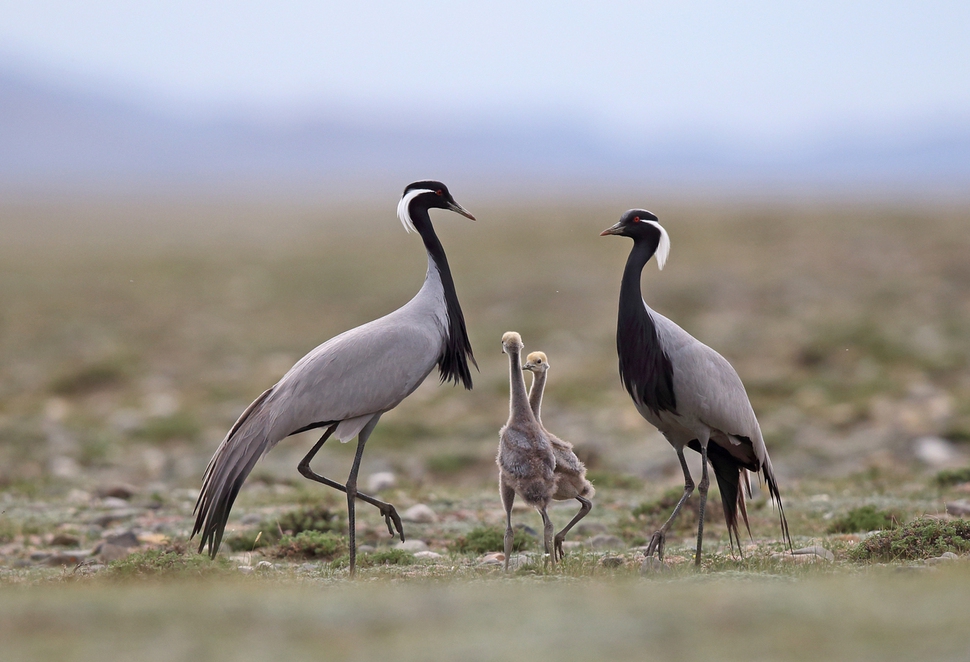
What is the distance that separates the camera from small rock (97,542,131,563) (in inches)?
354

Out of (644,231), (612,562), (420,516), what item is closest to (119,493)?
(420,516)

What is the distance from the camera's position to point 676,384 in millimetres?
8266

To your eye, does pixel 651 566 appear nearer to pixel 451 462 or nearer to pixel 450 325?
pixel 450 325

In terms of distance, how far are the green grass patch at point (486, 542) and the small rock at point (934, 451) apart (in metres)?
6.92

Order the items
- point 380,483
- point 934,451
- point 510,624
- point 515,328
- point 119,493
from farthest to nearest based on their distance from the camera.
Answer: point 515,328
point 934,451
point 380,483
point 119,493
point 510,624

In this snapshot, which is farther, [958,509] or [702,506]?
[958,509]

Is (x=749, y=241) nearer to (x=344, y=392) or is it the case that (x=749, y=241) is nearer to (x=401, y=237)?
(x=401, y=237)

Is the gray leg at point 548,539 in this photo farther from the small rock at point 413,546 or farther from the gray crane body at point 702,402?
the small rock at point 413,546

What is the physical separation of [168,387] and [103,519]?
9.51 m

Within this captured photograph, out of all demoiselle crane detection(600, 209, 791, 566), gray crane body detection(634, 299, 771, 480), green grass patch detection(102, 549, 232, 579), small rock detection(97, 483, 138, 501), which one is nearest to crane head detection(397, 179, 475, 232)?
demoiselle crane detection(600, 209, 791, 566)

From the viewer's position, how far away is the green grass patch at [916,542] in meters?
7.81

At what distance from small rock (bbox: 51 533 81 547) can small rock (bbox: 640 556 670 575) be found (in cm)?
512

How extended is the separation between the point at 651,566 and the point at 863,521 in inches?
121

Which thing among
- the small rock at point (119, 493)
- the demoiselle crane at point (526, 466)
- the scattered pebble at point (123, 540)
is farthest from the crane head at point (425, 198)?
the small rock at point (119, 493)
